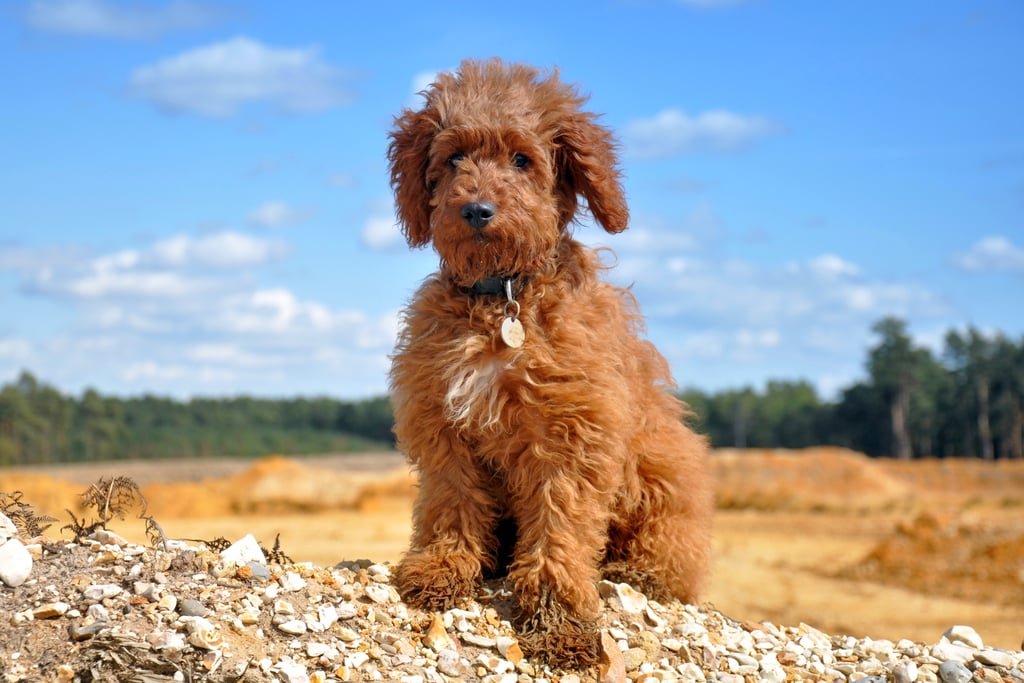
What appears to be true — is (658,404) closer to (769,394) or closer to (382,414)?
(382,414)

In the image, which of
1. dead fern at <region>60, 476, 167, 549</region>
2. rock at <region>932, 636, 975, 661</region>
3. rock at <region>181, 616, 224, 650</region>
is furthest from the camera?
rock at <region>932, 636, 975, 661</region>

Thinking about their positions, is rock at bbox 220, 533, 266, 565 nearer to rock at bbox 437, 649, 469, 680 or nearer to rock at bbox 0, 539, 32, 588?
rock at bbox 0, 539, 32, 588

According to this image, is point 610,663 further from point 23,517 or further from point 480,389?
point 23,517

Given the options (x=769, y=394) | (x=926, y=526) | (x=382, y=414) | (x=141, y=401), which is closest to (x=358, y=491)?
(x=382, y=414)

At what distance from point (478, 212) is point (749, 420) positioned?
151 feet

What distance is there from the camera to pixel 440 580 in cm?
638

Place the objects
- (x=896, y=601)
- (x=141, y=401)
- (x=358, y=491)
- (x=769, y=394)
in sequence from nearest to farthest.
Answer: (x=896, y=601)
(x=358, y=491)
(x=141, y=401)
(x=769, y=394)

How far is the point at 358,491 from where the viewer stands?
28.2 m

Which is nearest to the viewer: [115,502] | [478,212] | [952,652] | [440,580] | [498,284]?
[478,212]

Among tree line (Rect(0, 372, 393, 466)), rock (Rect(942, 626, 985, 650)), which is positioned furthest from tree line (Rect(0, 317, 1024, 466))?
rock (Rect(942, 626, 985, 650))

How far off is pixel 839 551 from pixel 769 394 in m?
34.1

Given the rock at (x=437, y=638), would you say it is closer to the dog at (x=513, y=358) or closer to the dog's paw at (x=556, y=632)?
the dog at (x=513, y=358)

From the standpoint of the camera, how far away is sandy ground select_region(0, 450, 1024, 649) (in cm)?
1756

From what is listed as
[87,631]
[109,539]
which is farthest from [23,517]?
[87,631]
